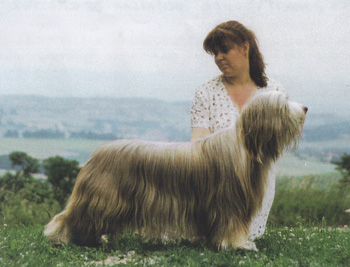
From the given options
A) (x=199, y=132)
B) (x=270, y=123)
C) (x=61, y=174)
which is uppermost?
(x=270, y=123)

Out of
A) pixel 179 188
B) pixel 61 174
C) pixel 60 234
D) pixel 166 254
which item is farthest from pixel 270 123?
pixel 61 174

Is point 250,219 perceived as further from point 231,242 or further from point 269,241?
point 269,241

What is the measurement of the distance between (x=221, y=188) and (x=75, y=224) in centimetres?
140

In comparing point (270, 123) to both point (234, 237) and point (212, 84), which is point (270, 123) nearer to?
point (234, 237)

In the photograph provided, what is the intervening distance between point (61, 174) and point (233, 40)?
402 cm

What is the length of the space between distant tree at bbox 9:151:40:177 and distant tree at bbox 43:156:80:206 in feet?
0.74

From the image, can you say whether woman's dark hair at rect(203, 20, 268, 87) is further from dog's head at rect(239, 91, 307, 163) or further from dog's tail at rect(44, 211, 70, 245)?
dog's tail at rect(44, 211, 70, 245)

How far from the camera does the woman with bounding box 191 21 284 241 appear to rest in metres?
4.71

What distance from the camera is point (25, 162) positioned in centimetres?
755

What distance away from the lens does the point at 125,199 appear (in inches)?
161

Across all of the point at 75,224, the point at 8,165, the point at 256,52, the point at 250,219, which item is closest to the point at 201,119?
the point at 256,52

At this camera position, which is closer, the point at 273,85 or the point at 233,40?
the point at 233,40

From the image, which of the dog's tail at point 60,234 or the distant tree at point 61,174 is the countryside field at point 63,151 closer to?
the distant tree at point 61,174

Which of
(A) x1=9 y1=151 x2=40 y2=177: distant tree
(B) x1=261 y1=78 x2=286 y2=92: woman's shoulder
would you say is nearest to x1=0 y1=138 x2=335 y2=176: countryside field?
(A) x1=9 y1=151 x2=40 y2=177: distant tree
